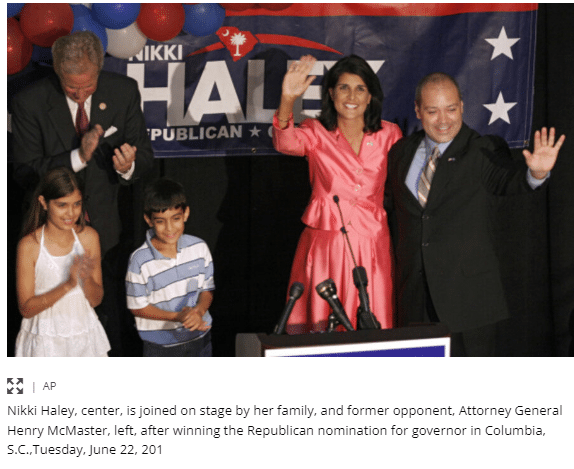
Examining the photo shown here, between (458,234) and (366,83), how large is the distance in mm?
793

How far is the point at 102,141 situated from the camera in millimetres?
3699

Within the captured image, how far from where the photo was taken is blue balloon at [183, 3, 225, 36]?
3510 mm

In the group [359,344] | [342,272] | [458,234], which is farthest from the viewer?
[342,272]

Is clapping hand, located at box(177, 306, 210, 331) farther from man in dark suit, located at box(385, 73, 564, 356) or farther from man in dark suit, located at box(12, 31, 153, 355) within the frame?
man in dark suit, located at box(385, 73, 564, 356)

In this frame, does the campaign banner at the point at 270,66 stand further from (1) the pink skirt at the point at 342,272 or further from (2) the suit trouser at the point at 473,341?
(2) the suit trouser at the point at 473,341

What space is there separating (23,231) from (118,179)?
1.84ft

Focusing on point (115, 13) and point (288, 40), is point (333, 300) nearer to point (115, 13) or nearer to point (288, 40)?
point (115, 13)

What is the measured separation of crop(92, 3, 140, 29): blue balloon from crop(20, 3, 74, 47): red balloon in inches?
5.2

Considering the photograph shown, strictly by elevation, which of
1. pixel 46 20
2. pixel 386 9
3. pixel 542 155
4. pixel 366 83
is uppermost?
pixel 386 9

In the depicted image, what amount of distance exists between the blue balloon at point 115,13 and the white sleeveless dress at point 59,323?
1.02 m

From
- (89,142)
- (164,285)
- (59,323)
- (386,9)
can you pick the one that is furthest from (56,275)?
(386,9)

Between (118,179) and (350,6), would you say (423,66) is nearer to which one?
(350,6)

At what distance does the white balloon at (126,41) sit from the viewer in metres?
3.56

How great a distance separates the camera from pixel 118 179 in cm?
369
